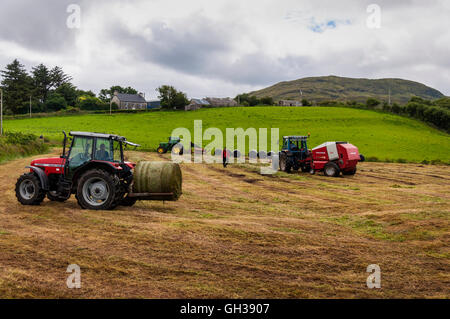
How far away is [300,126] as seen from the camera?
Answer: 5797cm

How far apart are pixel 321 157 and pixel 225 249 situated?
57.2ft

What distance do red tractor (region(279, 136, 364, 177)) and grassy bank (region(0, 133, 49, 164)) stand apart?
798 inches

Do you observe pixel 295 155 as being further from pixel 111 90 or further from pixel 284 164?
pixel 111 90

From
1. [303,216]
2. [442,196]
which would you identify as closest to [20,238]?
[303,216]

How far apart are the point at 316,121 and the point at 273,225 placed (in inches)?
2131

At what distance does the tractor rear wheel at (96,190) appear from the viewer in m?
10.7

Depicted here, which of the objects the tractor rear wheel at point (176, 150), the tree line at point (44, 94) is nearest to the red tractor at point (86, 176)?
the tractor rear wheel at point (176, 150)

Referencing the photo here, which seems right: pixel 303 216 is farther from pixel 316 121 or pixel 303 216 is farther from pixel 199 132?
pixel 316 121

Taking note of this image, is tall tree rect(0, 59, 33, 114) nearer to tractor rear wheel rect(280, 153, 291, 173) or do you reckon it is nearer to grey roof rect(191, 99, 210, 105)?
grey roof rect(191, 99, 210, 105)

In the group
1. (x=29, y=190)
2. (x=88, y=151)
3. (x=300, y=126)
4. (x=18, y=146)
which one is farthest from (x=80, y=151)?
(x=300, y=126)

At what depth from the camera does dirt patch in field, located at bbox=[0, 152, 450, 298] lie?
5.70 metres

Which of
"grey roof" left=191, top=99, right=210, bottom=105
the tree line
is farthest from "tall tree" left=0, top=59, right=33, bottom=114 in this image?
"grey roof" left=191, top=99, right=210, bottom=105
